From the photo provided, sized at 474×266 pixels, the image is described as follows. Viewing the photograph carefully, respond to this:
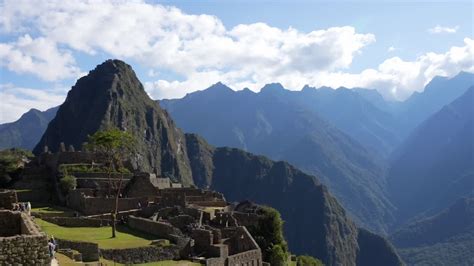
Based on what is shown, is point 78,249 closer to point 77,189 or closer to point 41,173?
point 77,189

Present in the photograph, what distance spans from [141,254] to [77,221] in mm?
10662

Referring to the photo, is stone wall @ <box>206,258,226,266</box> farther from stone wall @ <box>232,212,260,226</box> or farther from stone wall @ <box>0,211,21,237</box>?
stone wall @ <box>0,211,21,237</box>

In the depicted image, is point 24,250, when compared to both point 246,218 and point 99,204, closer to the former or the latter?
point 99,204

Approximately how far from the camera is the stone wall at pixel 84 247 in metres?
29.5

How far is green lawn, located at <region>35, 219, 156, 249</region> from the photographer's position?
35188mm

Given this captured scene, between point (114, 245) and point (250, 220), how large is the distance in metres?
18.2

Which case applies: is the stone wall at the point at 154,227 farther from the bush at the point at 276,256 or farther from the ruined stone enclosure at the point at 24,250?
the ruined stone enclosure at the point at 24,250

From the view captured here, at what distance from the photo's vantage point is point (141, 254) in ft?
111

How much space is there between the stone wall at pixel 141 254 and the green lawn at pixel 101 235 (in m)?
1.04

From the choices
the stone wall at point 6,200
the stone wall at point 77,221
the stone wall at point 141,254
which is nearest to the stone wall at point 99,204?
the stone wall at point 77,221

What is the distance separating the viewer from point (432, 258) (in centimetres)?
19475

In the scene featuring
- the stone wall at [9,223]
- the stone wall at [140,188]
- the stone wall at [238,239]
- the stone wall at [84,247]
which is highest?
the stone wall at [140,188]

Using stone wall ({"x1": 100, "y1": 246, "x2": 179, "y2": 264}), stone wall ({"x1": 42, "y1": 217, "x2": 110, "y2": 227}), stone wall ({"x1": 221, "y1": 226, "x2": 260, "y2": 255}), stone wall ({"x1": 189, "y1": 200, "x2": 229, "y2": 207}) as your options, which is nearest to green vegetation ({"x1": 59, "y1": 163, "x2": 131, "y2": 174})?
stone wall ({"x1": 189, "y1": 200, "x2": 229, "y2": 207})

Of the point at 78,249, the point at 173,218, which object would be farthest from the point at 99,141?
the point at 78,249
